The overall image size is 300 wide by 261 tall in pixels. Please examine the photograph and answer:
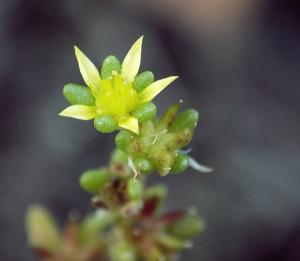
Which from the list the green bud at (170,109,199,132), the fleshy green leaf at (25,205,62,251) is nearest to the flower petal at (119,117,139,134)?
the green bud at (170,109,199,132)

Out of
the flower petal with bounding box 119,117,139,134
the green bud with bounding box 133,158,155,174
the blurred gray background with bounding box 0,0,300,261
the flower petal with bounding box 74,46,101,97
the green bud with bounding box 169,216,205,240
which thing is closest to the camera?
the flower petal with bounding box 119,117,139,134

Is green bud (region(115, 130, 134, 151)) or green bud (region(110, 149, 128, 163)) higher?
green bud (region(115, 130, 134, 151))

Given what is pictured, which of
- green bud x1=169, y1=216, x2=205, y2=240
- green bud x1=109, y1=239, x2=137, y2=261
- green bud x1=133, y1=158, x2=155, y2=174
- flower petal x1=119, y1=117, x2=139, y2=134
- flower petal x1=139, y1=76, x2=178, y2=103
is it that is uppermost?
flower petal x1=139, y1=76, x2=178, y2=103

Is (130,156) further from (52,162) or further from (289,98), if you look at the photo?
(289,98)

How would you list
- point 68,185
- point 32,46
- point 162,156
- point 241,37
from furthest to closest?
point 241,37 < point 32,46 < point 68,185 < point 162,156

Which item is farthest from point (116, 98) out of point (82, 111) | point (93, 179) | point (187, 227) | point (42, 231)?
point (42, 231)

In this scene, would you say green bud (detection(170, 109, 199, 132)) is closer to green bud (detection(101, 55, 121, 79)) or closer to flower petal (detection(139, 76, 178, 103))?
flower petal (detection(139, 76, 178, 103))

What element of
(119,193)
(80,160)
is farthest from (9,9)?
(119,193)
